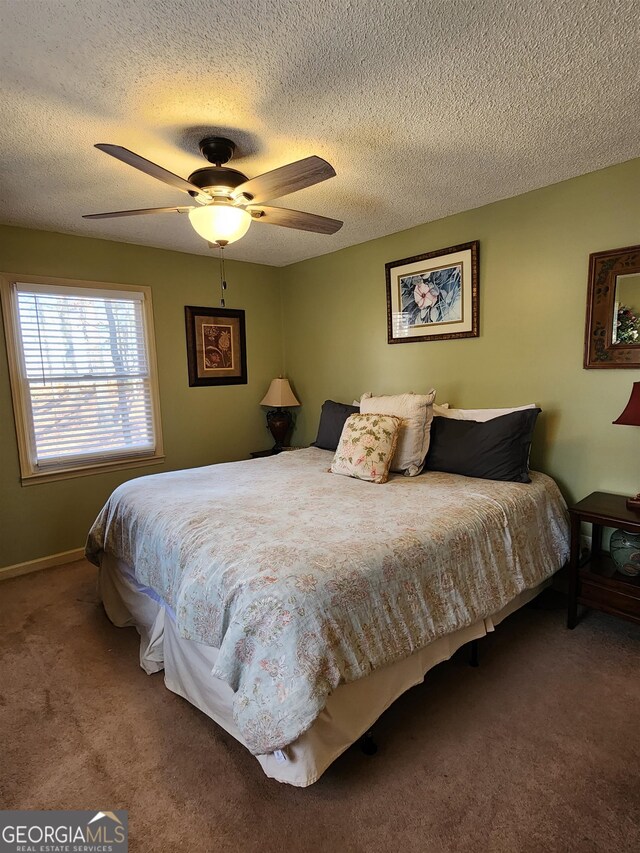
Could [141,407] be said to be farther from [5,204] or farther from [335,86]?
[335,86]

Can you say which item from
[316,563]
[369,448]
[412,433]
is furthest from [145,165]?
[412,433]

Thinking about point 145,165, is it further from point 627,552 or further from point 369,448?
point 627,552

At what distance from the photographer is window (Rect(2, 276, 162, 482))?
3.09 m

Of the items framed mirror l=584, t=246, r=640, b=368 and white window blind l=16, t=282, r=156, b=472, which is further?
white window blind l=16, t=282, r=156, b=472

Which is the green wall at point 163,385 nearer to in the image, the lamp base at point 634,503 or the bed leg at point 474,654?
the bed leg at point 474,654

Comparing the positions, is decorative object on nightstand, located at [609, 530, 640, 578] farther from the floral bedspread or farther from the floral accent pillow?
the floral accent pillow

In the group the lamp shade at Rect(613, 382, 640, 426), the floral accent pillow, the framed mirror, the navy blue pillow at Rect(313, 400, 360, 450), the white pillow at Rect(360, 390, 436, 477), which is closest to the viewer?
the lamp shade at Rect(613, 382, 640, 426)

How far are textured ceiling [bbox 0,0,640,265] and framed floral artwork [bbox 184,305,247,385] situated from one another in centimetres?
136

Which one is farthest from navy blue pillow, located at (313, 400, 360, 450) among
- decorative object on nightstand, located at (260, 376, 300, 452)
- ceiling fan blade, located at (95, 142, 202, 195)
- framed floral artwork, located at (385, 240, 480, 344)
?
ceiling fan blade, located at (95, 142, 202, 195)

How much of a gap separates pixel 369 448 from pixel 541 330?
1.30 metres

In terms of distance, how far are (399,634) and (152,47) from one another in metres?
2.15

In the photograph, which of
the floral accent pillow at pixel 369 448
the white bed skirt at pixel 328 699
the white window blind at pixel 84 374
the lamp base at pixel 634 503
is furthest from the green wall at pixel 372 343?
the white bed skirt at pixel 328 699

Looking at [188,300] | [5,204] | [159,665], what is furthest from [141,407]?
[159,665]

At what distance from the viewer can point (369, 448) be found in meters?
2.65
